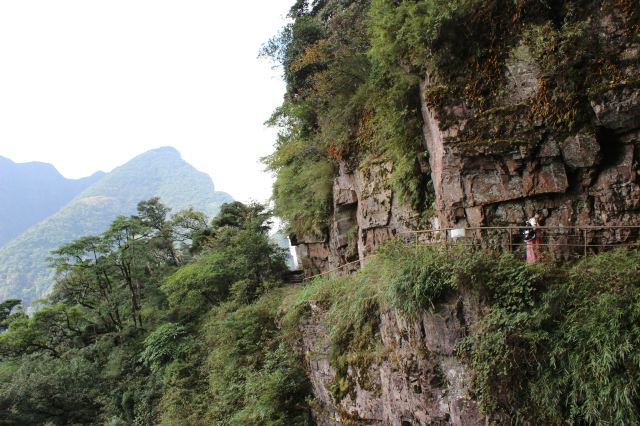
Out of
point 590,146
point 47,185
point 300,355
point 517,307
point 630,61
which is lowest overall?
point 300,355

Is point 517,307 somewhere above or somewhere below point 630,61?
below

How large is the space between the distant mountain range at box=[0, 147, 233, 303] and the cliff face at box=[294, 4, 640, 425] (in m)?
88.1

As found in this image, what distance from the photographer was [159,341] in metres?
17.0

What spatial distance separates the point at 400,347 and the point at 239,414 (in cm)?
669

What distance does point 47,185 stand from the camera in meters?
174

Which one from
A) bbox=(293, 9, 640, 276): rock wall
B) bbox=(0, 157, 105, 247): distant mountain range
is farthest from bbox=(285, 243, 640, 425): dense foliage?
bbox=(0, 157, 105, 247): distant mountain range

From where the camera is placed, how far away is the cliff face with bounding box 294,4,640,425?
6.37m

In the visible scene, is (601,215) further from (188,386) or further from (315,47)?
(188,386)

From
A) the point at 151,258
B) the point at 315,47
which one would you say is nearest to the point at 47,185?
the point at 151,258

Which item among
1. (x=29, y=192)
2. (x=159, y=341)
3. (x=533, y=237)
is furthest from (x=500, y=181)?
(x=29, y=192)

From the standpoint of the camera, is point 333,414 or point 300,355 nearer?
point 333,414

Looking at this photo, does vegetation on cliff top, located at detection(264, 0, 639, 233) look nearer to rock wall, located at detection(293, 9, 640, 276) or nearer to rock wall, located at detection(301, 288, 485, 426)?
rock wall, located at detection(293, 9, 640, 276)

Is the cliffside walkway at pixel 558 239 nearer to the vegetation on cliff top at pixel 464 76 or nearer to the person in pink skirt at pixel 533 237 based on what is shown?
the person in pink skirt at pixel 533 237

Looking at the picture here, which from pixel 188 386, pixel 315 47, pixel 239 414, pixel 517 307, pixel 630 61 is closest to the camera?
pixel 517 307
